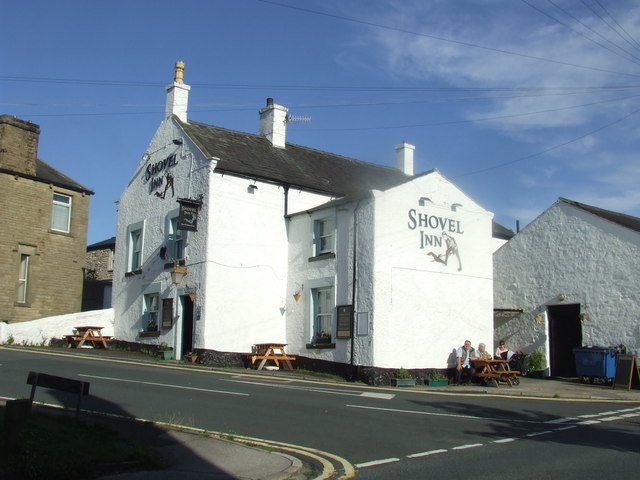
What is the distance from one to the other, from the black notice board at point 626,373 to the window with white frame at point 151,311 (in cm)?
1528

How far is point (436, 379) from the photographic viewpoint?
67.1ft

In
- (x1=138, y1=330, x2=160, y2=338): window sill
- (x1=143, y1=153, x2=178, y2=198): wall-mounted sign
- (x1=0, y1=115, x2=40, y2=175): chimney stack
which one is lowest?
(x1=138, y1=330, x2=160, y2=338): window sill

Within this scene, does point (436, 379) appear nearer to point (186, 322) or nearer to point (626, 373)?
point (626, 373)

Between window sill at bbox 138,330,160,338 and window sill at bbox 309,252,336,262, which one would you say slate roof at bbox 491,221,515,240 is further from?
window sill at bbox 138,330,160,338

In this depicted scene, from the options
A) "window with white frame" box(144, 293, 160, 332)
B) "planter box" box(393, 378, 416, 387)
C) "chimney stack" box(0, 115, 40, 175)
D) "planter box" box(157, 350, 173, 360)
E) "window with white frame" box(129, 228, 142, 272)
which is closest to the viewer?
"planter box" box(393, 378, 416, 387)

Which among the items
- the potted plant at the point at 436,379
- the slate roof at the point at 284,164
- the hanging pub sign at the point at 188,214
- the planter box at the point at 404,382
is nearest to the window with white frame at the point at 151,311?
the hanging pub sign at the point at 188,214

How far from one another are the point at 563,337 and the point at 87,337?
56.0 ft

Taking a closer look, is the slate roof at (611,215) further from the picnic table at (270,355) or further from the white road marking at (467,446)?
the white road marking at (467,446)

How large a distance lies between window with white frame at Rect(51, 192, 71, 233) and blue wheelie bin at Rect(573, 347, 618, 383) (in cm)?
2247

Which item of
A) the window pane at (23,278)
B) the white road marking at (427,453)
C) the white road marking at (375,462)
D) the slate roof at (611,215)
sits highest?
the slate roof at (611,215)

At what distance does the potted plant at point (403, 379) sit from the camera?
19500 mm

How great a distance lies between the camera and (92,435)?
8266 mm

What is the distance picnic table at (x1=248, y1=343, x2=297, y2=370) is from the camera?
859 inches

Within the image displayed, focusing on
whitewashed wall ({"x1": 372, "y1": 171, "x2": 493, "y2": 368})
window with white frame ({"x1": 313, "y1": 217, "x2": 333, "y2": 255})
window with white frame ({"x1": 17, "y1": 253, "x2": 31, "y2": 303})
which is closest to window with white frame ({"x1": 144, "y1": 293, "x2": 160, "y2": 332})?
window with white frame ({"x1": 313, "y1": 217, "x2": 333, "y2": 255})
